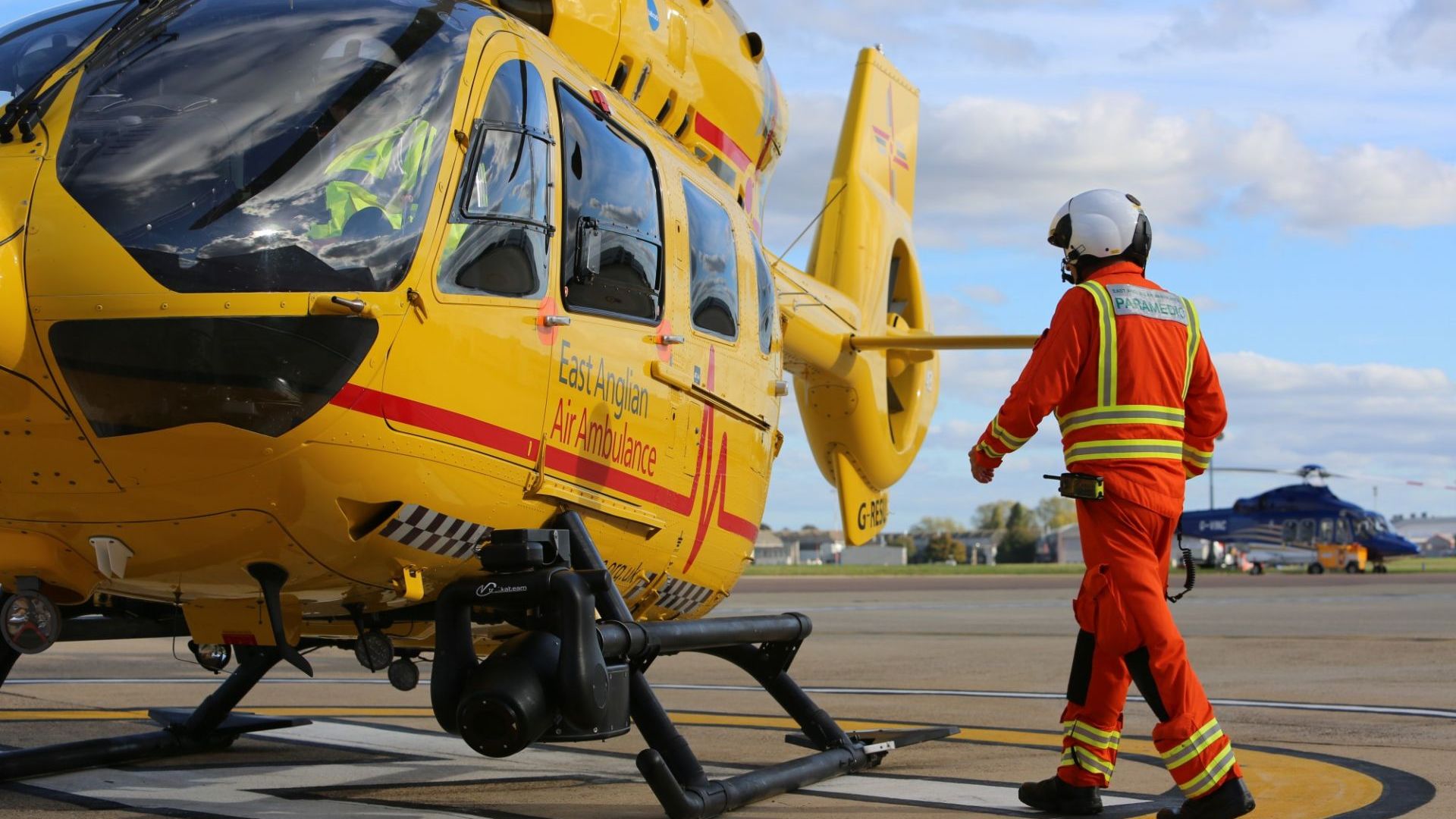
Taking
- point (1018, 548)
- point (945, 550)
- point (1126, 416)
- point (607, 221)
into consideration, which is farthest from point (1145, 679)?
point (1018, 548)

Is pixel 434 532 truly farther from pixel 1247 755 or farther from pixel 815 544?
pixel 815 544

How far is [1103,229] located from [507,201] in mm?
2443

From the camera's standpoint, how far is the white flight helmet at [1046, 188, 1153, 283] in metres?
6.00

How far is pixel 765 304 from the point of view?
7.52 meters

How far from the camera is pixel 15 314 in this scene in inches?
162

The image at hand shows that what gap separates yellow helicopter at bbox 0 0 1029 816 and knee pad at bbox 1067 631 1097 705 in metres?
1.29

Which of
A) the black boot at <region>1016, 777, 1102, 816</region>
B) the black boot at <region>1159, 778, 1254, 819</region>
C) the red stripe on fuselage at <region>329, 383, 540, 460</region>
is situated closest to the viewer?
the red stripe on fuselage at <region>329, 383, 540, 460</region>

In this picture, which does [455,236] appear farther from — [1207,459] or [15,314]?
[1207,459]

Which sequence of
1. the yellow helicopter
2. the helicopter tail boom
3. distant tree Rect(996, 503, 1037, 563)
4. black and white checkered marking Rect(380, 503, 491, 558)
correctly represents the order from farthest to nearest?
distant tree Rect(996, 503, 1037, 563) → the helicopter tail boom → black and white checkered marking Rect(380, 503, 491, 558) → the yellow helicopter

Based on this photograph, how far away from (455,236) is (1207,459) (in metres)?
3.15

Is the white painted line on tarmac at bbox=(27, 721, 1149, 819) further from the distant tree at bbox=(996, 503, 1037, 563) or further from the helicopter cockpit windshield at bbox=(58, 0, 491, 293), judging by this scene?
the distant tree at bbox=(996, 503, 1037, 563)

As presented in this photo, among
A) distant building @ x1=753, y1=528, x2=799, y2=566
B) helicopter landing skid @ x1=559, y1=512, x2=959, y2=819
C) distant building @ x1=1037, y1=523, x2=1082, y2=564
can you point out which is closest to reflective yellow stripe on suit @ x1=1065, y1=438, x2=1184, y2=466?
helicopter landing skid @ x1=559, y1=512, x2=959, y2=819

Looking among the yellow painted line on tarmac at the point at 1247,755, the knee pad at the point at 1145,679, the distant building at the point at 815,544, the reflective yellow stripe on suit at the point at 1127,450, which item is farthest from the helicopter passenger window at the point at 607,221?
the distant building at the point at 815,544

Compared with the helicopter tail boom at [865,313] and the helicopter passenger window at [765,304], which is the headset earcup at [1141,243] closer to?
the helicopter passenger window at [765,304]
